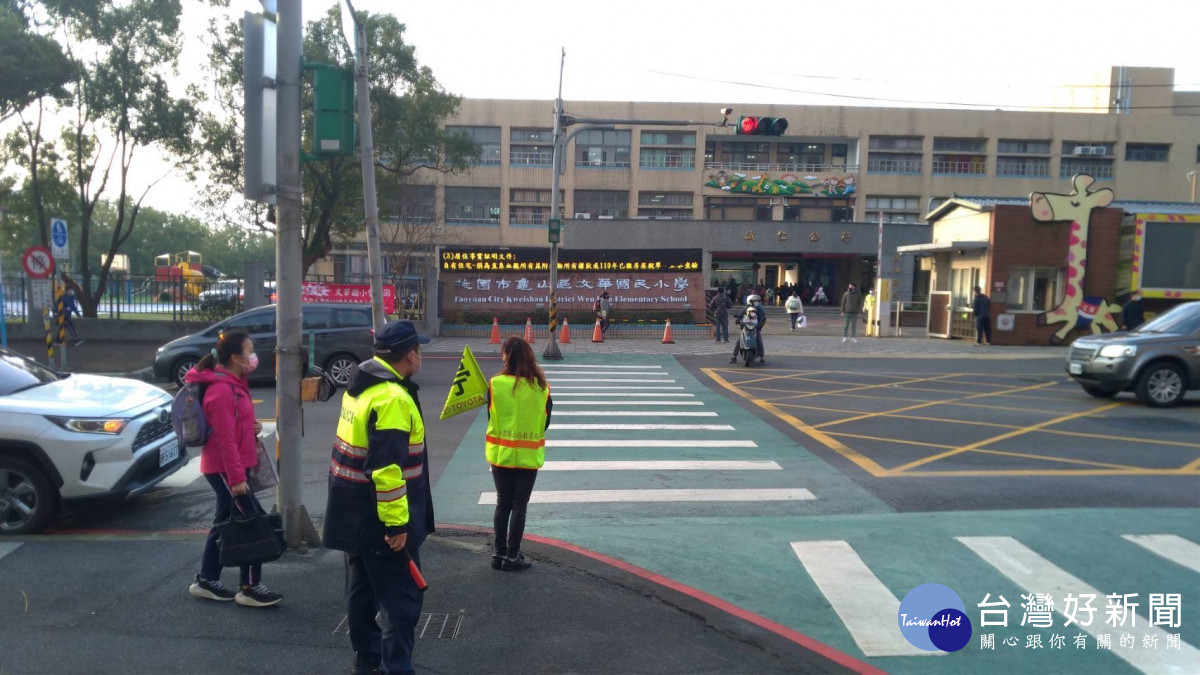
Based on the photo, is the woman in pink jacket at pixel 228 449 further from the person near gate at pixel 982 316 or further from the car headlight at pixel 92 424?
the person near gate at pixel 982 316

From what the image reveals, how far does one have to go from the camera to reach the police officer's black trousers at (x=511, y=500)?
5898 millimetres

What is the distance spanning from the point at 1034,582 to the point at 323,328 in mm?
13750

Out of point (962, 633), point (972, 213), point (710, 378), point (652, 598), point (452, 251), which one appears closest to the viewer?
point (962, 633)

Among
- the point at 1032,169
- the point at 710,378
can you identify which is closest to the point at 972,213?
the point at 710,378

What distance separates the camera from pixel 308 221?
1110 inches

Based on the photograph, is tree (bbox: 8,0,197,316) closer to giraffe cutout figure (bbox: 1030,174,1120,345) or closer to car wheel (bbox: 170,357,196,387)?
car wheel (bbox: 170,357,196,387)

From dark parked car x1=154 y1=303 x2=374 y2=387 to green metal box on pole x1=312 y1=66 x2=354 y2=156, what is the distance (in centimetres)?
991

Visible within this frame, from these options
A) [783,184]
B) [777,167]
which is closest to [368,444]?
[783,184]

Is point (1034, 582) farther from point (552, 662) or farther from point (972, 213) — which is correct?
point (972, 213)

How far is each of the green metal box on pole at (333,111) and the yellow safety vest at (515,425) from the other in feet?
7.17

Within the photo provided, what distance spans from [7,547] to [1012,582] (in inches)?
299

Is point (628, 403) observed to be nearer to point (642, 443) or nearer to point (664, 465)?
point (642, 443)

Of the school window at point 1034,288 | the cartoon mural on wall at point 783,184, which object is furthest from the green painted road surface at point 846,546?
the cartoon mural on wall at point 783,184

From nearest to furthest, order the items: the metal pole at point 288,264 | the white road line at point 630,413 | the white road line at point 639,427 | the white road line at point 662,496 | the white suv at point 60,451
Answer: the metal pole at point 288,264, the white suv at point 60,451, the white road line at point 662,496, the white road line at point 639,427, the white road line at point 630,413
